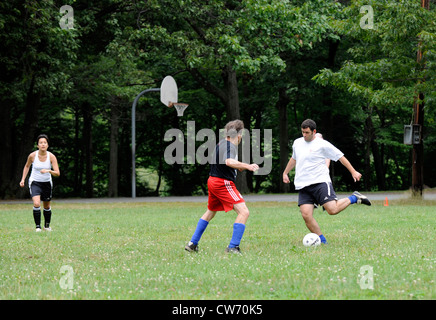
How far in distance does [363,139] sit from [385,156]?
324 inches

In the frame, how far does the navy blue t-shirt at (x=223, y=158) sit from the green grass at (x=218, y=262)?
113 cm

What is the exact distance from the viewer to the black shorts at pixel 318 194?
9187 millimetres

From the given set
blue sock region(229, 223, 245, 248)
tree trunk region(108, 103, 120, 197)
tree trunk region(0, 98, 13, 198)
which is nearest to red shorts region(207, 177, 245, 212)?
blue sock region(229, 223, 245, 248)

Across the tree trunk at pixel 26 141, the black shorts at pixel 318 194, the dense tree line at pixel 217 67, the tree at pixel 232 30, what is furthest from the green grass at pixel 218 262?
the tree trunk at pixel 26 141

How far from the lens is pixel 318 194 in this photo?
30.4 feet

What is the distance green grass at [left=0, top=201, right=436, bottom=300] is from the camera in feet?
18.6

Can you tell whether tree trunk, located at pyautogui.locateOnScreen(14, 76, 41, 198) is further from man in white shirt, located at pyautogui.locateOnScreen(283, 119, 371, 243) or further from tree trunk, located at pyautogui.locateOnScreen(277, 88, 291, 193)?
man in white shirt, located at pyautogui.locateOnScreen(283, 119, 371, 243)

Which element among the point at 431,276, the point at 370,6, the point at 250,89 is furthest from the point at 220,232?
the point at 250,89

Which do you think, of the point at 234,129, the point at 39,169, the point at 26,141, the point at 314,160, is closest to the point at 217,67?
the point at 26,141

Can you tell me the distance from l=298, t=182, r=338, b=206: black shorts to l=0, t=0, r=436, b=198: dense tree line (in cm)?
1068

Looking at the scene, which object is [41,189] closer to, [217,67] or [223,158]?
[223,158]

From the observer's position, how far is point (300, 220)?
14.6 metres

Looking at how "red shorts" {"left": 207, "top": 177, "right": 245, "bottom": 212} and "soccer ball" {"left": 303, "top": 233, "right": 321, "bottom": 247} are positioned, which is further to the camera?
"soccer ball" {"left": 303, "top": 233, "right": 321, "bottom": 247}

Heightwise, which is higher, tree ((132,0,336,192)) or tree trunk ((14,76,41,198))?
tree ((132,0,336,192))
